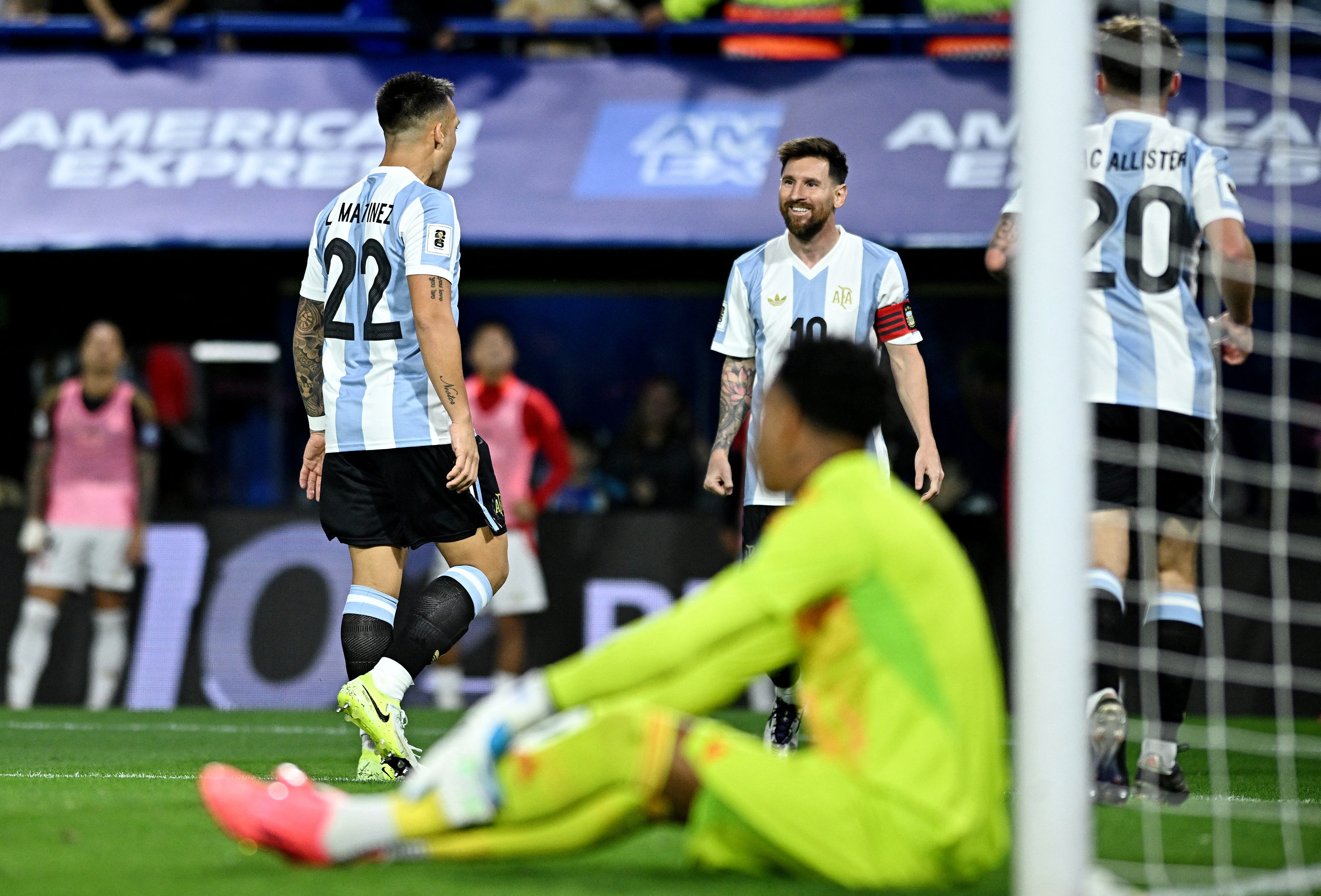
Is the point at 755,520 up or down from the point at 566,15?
down

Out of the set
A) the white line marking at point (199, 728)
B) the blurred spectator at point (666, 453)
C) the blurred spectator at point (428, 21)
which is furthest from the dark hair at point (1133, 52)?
the blurred spectator at point (428, 21)

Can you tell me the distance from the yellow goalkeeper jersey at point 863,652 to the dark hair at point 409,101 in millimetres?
2717

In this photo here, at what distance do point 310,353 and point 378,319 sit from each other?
321 mm

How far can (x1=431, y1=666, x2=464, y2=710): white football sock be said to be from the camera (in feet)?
31.0

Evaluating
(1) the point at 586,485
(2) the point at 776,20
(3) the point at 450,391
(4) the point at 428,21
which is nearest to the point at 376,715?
(3) the point at 450,391

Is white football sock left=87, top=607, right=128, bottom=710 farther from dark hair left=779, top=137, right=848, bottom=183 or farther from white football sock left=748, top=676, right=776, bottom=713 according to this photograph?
dark hair left=779, top=137, right=848, bottom=183

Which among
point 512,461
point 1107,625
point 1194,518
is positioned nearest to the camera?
point 1107,625

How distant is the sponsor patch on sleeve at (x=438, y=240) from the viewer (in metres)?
5.21

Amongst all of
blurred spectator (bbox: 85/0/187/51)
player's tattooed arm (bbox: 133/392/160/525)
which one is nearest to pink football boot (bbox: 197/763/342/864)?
player's tattooed arm (bbox: 133/392/160/525)

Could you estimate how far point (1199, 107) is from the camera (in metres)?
9.36

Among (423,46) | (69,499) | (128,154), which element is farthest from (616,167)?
(69,499)

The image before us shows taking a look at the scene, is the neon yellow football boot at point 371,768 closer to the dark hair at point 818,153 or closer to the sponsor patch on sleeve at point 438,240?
the sponsor patch on sleeve at point 438,240

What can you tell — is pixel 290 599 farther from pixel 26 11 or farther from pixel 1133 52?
Answer: pixel 1133 52

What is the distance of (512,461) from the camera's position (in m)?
9.54
